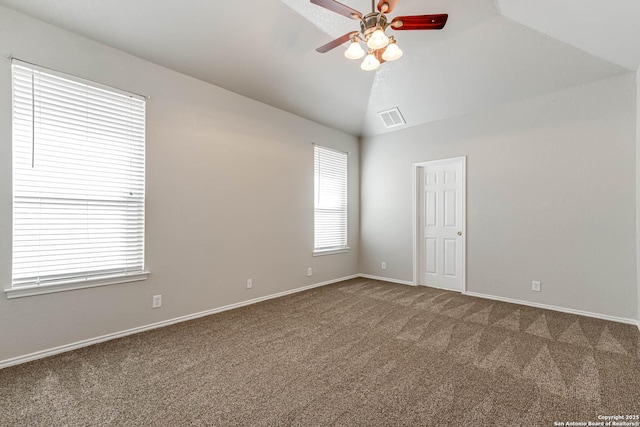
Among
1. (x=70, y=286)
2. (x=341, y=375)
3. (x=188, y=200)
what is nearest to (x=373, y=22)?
(x=188, y=200)

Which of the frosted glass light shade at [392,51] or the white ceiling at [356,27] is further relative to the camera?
the white ceiling at [356,27]

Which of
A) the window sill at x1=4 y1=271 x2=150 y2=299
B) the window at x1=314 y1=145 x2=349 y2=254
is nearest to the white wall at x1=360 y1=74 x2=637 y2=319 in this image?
the window at x1=314 y1=145 x2=349 y2=254

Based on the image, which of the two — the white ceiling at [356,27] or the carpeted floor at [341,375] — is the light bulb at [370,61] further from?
the carpeted floor at [341,375]

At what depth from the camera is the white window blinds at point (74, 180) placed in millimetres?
2500

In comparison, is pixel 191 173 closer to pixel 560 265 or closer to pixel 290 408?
pixel 290 408

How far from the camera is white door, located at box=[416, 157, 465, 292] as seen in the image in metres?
4.76

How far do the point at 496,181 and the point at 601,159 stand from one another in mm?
1122

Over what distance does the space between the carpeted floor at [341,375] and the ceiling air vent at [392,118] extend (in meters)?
3.26

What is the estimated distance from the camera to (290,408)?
189cm

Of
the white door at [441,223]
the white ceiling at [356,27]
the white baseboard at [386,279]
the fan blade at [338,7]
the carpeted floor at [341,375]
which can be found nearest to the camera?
the carpeted floor at [341,375]

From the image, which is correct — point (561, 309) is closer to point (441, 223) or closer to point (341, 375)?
point (441, 223)

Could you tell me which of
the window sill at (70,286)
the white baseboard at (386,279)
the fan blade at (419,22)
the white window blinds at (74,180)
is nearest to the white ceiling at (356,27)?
the white window blinds at (74,180)

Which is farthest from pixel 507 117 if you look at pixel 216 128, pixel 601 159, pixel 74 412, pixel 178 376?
pixel 74 412

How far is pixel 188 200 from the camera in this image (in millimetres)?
3484
